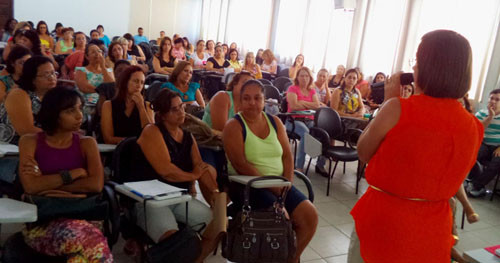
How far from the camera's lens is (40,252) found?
1784 mm

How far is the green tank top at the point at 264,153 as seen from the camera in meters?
2.51

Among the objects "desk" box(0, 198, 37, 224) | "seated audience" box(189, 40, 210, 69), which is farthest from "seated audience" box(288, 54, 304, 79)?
"desk" box(0, 198, 37, 224)

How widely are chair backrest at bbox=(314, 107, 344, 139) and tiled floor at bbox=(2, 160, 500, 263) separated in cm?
59

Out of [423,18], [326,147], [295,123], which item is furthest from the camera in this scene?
[423,18]

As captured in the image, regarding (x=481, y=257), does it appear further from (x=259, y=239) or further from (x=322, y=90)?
(x=322, y=90)

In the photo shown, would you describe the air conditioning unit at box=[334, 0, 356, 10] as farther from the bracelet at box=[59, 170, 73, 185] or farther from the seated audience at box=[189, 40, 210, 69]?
the bracelet at box=[59, 170, 73, 185]

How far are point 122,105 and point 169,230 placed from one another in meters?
1.31

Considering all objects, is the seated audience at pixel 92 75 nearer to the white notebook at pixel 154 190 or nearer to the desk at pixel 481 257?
the white notebook at pixel 154 190

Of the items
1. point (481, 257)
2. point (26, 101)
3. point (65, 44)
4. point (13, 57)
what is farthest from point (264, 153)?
point (65, 44)

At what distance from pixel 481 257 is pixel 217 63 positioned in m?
7.28

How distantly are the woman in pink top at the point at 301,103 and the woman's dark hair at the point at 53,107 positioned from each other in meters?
3.00

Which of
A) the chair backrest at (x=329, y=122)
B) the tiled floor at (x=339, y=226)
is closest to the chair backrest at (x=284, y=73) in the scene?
the tiled floor at (x=339, y=226)

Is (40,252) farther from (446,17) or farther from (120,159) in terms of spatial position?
(446,17)

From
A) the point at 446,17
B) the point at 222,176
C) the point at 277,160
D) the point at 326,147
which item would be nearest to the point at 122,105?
the point at 222,176
